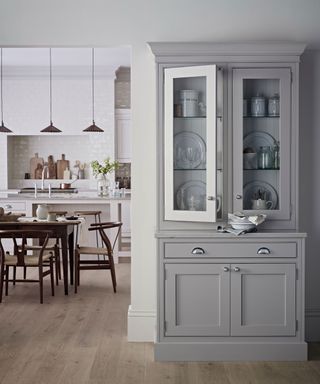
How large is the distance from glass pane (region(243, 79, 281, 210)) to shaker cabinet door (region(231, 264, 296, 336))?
498 millimetres

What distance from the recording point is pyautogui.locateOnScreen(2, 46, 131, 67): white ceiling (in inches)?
389

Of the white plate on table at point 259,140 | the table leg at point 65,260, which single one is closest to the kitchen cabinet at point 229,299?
the white plate on table at point 259,140

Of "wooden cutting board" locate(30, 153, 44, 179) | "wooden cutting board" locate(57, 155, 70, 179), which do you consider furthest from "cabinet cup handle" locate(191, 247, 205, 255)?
"wooden cutting board" locate(30, 153, 44, 179)

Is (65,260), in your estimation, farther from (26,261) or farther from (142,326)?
(142,326)

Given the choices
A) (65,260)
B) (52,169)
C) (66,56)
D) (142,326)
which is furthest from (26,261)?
(52,169)

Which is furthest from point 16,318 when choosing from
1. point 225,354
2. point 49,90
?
point 49,90

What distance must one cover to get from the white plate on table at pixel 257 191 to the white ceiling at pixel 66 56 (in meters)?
5.32

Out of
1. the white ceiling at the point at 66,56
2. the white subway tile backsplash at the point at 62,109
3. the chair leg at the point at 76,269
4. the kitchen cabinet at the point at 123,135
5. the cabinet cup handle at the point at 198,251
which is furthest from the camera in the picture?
the kitchen cabinet at the point at 123,135

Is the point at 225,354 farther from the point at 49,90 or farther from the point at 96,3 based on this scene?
the point at 49,90

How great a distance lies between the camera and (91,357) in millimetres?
4684

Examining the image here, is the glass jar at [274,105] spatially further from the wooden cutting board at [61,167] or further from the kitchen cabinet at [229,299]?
the wooden cutting board at [61,167]

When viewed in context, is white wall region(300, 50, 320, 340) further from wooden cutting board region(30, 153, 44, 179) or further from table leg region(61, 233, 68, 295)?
wooden cutting board region(30, 153, 44, 179)

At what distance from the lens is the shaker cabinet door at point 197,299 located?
4602mm

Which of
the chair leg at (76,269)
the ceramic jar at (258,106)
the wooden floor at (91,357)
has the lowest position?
the wooden floor at (91,357)
